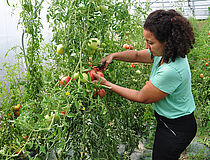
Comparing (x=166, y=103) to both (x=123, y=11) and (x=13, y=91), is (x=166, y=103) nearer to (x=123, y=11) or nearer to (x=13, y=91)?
(x=123, y=11)

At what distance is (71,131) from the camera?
109 cm

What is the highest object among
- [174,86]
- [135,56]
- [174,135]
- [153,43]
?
[153,43]

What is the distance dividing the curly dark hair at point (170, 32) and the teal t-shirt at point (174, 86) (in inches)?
2.2

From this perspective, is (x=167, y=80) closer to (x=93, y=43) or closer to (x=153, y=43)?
(x=153, y=43)

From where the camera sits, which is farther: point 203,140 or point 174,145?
point 203,140

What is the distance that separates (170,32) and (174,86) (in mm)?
296

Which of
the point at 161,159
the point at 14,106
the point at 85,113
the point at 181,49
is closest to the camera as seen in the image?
the point at 85,113

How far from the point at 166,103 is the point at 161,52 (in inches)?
12.3

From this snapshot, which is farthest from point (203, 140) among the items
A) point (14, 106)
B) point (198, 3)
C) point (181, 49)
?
point (198, 3)

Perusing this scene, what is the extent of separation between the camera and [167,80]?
1.14 metres

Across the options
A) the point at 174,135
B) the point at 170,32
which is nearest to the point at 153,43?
the point at 170,32

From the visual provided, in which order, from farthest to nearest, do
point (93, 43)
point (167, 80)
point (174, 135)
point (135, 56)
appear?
1. point (135, 56)
2. point (174, 135)
3. point (167, 80)
4. point (93, 43)

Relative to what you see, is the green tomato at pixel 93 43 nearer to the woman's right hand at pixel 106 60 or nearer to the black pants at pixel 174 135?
the woman's right hand at pixel 106 60

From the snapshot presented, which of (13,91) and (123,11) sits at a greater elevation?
(123,11)
